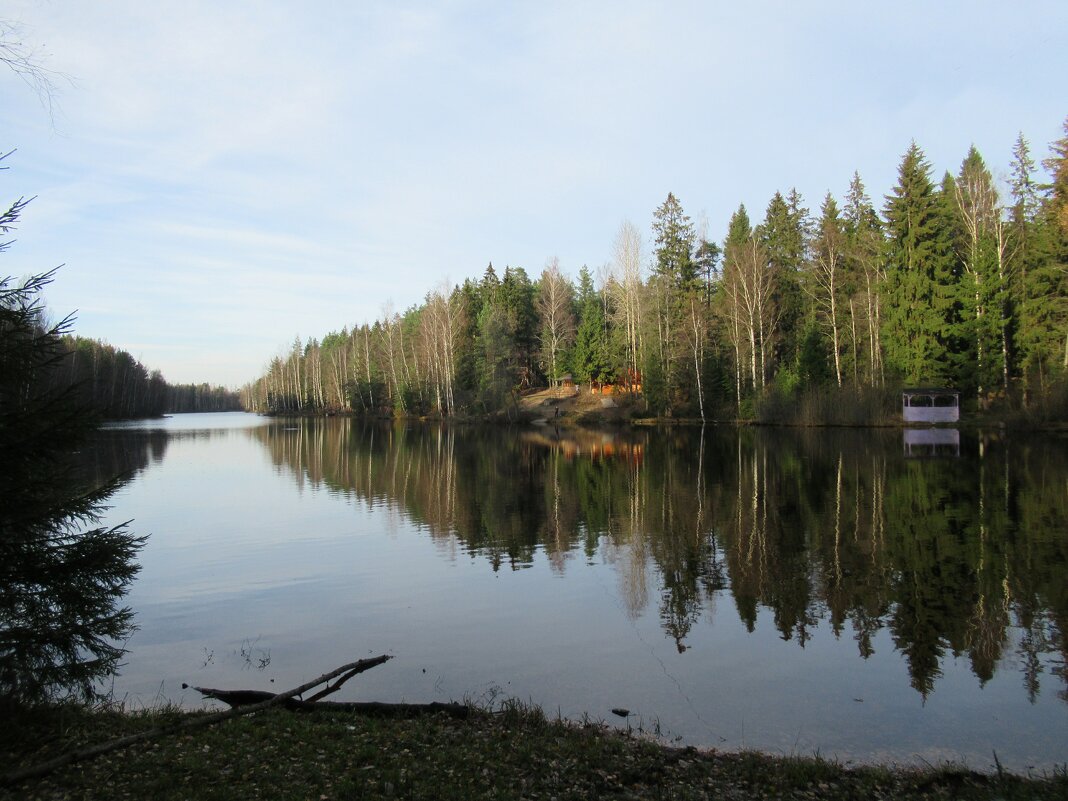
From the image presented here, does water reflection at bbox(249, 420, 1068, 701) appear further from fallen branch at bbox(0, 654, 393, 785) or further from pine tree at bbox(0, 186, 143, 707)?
pine tree at bbox(0, 186, 143, 707)

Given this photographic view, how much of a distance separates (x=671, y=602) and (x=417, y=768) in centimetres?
648

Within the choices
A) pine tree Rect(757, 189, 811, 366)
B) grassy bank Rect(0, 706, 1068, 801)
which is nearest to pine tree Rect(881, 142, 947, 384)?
pine tree Rect(757, 189, 811, 366)

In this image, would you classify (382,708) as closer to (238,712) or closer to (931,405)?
(238,712)

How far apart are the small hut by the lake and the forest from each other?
52.3 inches

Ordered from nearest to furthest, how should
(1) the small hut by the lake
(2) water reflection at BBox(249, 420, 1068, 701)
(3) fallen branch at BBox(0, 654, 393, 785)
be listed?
(3) fallen branch at BBox(0, 654, 393, 785), (2) water reflection at BBox(249, 420, 1068, 701), (1) the small hut by the lake

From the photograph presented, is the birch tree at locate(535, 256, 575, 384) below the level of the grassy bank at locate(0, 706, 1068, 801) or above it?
above

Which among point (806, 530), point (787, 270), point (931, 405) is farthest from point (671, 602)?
point (787, 270)

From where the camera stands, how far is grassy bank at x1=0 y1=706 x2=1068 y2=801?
4836mm

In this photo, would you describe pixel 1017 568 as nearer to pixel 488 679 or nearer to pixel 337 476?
pixel 488 679

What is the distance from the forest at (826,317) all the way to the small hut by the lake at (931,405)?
1.33 meters

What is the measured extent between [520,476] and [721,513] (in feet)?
36.6

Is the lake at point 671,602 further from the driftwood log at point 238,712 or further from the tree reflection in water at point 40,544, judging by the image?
the tree reflection in water at point 40,544

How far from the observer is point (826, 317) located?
180 ft

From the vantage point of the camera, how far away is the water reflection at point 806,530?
31.4 ft
